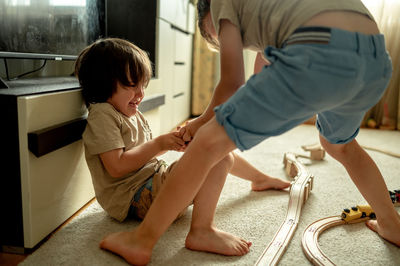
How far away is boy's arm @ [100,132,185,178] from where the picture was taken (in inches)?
36.5

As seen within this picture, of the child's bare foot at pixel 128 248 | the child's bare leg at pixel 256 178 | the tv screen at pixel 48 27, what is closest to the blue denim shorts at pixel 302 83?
the child's bare foot at pixel 128 248

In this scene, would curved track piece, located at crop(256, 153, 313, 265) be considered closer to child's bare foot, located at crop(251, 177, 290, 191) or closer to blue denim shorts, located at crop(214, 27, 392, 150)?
child's bare foot, located at crop(251, 177, 290, 191)

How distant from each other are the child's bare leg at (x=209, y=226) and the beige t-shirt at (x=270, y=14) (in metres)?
0.34

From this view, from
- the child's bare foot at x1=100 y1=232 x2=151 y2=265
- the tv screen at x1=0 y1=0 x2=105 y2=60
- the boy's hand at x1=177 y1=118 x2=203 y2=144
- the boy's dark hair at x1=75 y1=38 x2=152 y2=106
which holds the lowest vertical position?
the child's bare foot at x1=100 y1=232 x2=151 y2=265

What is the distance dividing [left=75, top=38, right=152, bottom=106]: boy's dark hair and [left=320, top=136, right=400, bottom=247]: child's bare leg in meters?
0.57

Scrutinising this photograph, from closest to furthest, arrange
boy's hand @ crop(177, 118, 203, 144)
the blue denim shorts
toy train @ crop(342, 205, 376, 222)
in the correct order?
1. the blue denim shorts
2. boy's hand @ crop(177, 118, 203, 144)
3. toy train @ crop(342, 205, 376, 222)

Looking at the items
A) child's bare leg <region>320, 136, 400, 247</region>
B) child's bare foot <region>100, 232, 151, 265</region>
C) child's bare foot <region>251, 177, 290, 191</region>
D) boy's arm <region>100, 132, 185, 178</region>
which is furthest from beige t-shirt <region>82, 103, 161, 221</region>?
child's bare leg <region>320, 136, 400, 247</region>

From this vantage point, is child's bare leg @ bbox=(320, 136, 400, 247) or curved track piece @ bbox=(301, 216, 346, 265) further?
child's bare leg @ bbox=(320, 136, 400, 247)

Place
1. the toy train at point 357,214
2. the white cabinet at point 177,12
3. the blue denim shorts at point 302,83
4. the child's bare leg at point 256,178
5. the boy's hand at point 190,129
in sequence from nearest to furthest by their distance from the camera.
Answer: the blue denim shorts at point 302,83 < the boy's hand at point 190,129 < the toy train at point 357,214 < the child's bare leg at point 256,178 < the white cabinet at point 177,12

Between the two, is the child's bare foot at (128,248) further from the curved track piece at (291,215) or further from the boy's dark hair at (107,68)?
the boy's dark hair at (107,68)

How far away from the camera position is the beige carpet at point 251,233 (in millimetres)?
833

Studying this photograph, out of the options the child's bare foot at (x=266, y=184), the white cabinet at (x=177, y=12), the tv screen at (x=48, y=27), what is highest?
the white cabinet at (x=177, y=12)

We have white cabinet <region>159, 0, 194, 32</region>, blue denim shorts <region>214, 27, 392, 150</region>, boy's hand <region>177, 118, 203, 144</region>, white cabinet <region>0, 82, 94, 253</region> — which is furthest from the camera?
white cabinet <region>159, 0, 194, 32</region>

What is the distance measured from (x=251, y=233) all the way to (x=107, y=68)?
581 millimetres
